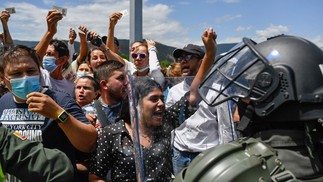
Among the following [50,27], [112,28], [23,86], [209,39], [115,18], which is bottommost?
[23,86]

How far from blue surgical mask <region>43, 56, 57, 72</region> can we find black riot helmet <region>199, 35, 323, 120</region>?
3.24 metres

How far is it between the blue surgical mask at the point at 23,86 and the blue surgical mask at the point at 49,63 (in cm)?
194

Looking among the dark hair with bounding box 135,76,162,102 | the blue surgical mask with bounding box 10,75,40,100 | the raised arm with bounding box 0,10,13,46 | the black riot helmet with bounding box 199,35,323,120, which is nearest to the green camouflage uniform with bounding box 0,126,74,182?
the dark hair with bounding box 135,76,162,102

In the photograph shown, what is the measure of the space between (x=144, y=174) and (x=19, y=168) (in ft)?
1.92

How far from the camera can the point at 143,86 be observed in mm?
1889

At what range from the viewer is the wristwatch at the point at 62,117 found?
7.46 feet

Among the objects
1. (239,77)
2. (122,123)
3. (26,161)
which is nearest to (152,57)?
(122,123)

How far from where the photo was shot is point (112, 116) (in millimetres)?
3080

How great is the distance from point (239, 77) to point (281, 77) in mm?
178

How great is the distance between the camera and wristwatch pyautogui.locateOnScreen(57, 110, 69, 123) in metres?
2.27

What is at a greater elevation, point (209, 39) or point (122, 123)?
A: point (209, 39)

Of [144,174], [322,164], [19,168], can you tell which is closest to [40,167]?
[19,168]

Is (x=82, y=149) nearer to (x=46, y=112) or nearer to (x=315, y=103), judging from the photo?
(x=46, y=112)

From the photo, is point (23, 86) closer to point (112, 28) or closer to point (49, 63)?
point (49, 63)
